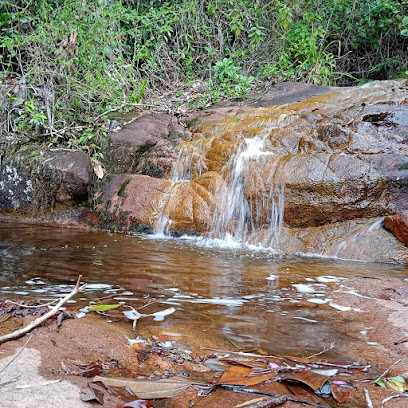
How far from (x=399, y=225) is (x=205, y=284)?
2.96 metres

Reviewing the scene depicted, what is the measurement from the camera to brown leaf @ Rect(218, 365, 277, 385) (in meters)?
1.88

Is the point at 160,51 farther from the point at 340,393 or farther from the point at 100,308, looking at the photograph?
the point at 340,393

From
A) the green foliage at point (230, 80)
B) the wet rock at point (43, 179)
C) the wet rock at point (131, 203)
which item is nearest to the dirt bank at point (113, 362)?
the wet rock at point (131, 203)

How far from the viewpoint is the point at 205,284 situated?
3.74m

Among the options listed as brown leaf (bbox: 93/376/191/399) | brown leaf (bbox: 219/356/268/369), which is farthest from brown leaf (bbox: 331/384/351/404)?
brown leaf (bbox: 93/376/191/399)

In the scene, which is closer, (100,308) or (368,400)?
(368,400)

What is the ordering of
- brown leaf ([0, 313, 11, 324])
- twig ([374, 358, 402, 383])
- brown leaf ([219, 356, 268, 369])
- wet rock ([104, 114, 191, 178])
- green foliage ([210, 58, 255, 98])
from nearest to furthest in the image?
twig ([374, 358, 402, 383]) → brown leaf ([219, 356, 268, 369]) → brown leaf ([0, 313, 11, 324]) → wet rock ([104, 114, 191, 178]) → green foliage ([210, 58, 255, 98])

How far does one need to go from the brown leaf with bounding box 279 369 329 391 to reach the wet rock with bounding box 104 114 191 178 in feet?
21.5

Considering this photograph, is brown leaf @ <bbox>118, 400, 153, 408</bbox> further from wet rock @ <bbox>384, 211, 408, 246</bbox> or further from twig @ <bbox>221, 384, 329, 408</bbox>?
wet rock @ <bbox>384, 211, 408, 246</bbox>

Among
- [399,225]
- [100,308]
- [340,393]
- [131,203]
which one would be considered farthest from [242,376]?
[131,203]

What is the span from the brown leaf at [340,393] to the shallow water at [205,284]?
45 cm

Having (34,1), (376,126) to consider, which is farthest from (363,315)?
(34,1)

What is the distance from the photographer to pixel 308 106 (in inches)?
328

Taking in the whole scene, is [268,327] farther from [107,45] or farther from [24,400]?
[107,45]
